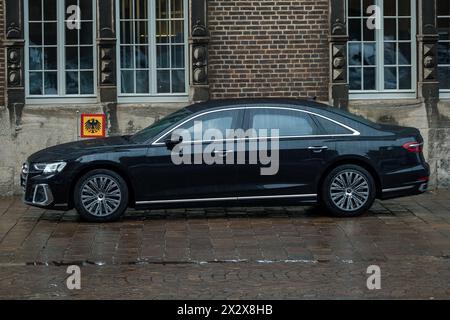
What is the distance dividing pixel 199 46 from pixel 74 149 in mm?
4292

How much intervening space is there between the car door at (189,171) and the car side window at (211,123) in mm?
16

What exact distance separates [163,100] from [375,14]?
3.93 meters

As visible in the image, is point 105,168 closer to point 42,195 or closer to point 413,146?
point 42,195

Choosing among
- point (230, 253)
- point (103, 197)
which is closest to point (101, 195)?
point (103, 197)

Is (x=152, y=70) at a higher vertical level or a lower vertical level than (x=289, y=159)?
higher

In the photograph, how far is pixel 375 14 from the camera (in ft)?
60.5

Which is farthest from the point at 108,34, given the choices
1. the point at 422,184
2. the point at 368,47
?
the point at 422,184

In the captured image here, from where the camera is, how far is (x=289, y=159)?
562 inches

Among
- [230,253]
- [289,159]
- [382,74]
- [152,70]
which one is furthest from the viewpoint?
[382,74]

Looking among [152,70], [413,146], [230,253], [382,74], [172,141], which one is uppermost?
[152,70]

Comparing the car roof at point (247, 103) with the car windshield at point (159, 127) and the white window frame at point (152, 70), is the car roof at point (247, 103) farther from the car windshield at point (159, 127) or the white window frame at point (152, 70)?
the white window frame at point (152, 70)

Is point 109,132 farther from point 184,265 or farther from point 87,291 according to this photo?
point 87,291

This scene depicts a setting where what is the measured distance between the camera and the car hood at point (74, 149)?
1418cm

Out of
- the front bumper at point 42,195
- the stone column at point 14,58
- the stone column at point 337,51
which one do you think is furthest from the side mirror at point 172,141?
the stone column at point 337,51
